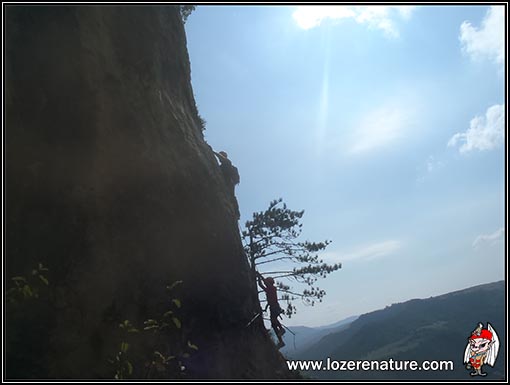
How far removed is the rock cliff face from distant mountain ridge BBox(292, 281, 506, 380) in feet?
215

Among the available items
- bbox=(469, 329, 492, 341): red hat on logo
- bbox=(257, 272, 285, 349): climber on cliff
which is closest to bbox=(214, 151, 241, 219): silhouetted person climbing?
bbox=(257, 272, 285, 349): climber on cliff

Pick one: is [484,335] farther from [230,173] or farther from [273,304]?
[230,173]

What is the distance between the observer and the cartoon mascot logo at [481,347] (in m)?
8.59

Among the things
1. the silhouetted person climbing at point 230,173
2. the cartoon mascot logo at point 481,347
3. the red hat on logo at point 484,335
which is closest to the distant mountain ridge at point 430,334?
the silhouetted person climbing at point 230,173

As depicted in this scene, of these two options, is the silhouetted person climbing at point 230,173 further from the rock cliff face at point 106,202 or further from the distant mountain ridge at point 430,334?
the distant mountain ridge at point 430,334

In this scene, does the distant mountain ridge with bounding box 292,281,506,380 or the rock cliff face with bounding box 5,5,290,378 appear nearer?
the rock cliff face with bounding box 5,5,290,378

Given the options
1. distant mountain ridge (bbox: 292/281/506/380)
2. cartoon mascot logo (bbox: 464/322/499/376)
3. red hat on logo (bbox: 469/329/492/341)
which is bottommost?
distant mountain ridge (bbox: 292/281/506/380)

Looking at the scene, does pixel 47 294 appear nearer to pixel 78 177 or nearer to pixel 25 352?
pixel 25 352

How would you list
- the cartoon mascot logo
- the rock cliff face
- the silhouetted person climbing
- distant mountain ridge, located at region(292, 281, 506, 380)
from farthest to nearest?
distant mountain ridge, located at region(292, 281, 506, 380) < the silhouetted person climbing < the cartoon mascot logo < the rock cliff face

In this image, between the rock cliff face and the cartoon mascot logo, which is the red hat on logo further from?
the rock cliff face

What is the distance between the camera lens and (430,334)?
78.7 metres

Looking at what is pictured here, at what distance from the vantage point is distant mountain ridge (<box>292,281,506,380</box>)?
7069 cm

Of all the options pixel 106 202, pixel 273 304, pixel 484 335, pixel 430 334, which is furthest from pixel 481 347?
pixel 430 334

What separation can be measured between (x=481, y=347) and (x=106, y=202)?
10524mm
